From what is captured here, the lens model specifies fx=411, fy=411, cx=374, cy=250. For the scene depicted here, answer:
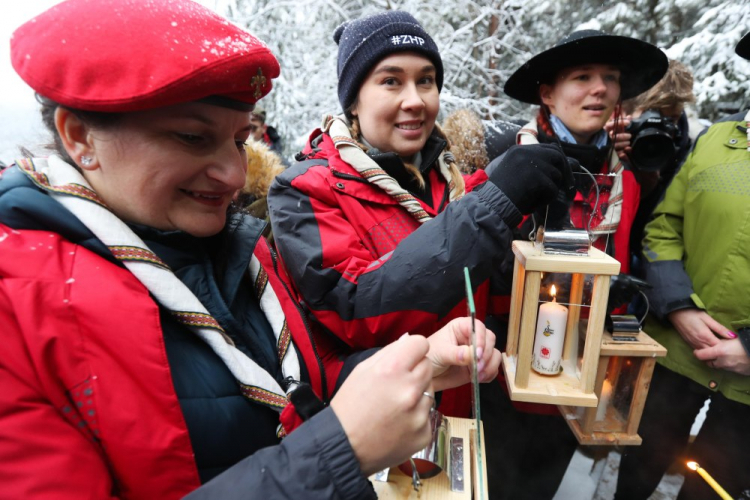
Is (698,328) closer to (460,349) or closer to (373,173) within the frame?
(460,349)

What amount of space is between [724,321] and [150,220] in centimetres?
232

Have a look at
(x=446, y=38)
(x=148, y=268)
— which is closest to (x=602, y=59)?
(x=148, y=268)

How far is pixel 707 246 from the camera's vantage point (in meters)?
1.88

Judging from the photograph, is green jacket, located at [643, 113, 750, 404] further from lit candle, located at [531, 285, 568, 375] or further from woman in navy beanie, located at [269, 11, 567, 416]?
lit candle, located at [531, 285, 568, 375]

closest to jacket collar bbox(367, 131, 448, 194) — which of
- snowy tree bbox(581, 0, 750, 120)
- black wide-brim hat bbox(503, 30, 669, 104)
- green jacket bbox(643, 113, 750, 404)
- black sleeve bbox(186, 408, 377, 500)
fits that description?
black wide-brim hat bbox(503, 30, 669, 104)

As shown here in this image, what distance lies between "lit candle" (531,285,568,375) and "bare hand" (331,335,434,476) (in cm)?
61

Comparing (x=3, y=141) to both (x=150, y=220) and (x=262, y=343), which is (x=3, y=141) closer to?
(x=150, y=220)

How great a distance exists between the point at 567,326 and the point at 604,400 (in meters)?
0.42

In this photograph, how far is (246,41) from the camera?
2.86 ft

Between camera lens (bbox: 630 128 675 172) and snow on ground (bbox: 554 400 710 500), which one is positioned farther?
snow on ground (bbox: 554 400 710 500)

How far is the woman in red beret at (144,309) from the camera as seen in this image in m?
0.65

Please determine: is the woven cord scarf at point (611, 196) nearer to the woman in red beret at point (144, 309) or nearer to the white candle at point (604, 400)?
the white candle at point (604, 400)

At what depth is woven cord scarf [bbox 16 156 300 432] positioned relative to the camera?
792mm

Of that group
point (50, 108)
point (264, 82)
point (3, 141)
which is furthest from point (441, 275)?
point (3, 141)
